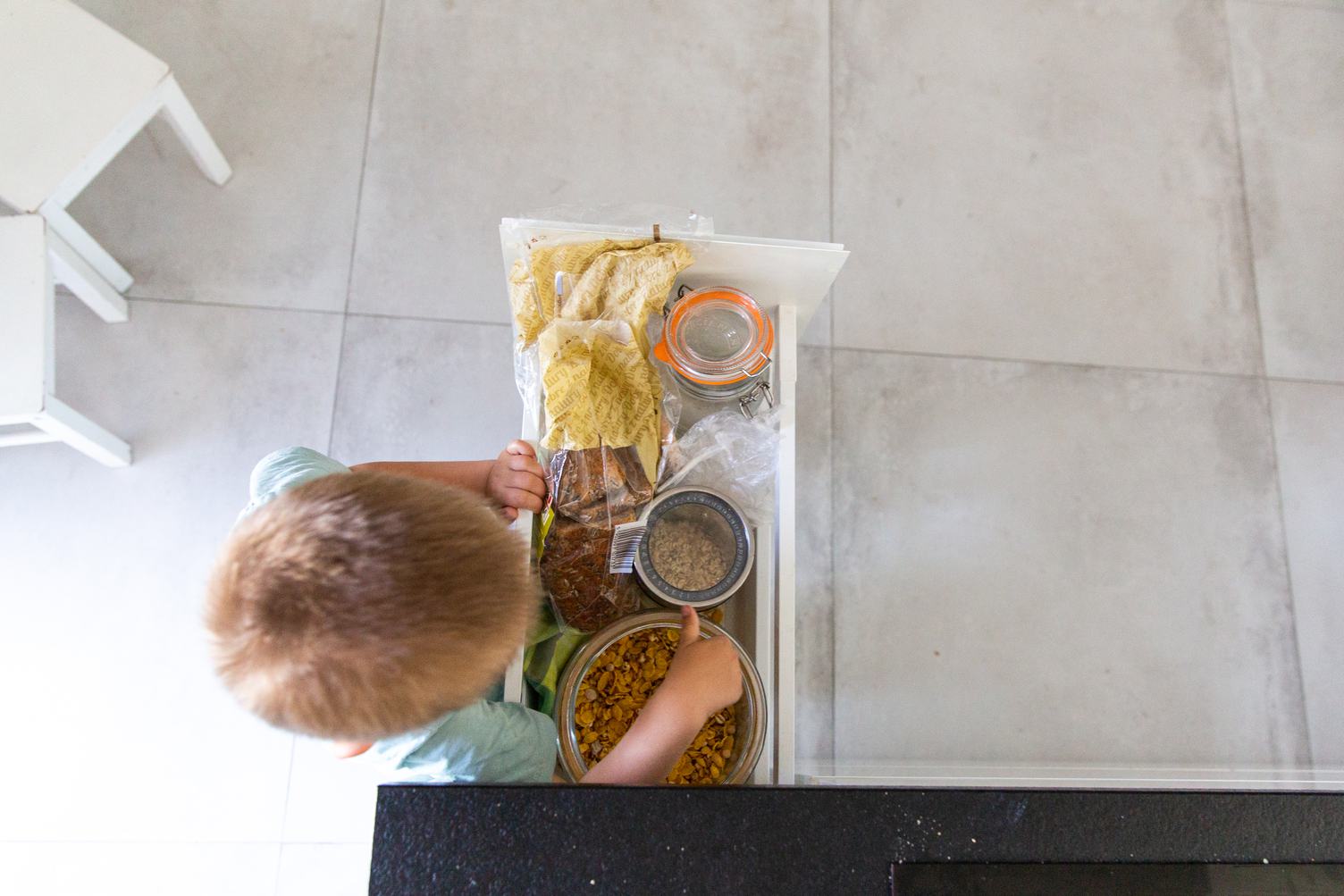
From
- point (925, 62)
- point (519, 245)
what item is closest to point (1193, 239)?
point (925, 62)

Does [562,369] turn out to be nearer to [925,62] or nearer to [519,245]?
[519,245]

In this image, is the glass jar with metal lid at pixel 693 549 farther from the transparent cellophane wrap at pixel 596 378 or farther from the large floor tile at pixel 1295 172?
the large floor tile at pixel 1295 172

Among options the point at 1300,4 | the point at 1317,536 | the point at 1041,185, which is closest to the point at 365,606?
the point at 1041,185

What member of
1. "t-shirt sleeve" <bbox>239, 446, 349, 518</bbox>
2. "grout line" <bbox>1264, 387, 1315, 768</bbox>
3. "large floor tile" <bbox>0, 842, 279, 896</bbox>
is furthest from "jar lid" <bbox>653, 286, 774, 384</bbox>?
"grout line" <bbox>1264, 387, 1315, 768</bbox>

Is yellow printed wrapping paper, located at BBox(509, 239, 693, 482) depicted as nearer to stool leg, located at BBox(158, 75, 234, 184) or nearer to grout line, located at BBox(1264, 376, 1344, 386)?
stool leg, located at BBox(158, 75, 234, 184)

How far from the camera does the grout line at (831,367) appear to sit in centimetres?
135

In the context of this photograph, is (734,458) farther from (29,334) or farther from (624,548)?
(29,334)

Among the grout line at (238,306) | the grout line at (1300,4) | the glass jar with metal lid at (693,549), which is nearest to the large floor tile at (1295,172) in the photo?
the grout line at (1300,4)

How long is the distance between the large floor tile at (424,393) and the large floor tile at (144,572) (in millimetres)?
50

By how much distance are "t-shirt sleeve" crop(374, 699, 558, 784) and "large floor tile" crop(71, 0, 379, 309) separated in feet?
3.04

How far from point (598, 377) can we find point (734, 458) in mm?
185

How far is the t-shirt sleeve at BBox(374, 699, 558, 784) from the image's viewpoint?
0.71 meters

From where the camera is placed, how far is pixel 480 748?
0.72m

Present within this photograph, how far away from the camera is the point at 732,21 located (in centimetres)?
159
